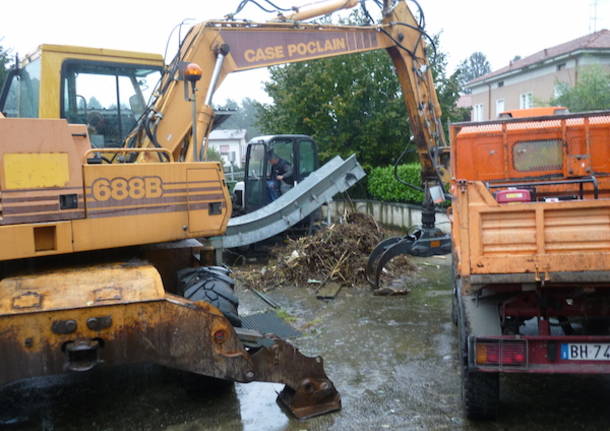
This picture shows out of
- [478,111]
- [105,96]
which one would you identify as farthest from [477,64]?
[105,96]

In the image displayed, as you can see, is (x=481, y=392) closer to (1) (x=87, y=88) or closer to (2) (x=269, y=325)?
(2) (x=269, y=325)

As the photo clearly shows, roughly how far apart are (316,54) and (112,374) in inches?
199

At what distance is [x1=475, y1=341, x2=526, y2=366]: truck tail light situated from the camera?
12.6 ft

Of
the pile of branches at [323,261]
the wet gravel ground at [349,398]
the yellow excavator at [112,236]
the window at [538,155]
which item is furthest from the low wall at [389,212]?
the yellow excavator at [112,236]

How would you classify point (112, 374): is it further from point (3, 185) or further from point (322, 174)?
point (322, 174)

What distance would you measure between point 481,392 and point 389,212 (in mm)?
11139

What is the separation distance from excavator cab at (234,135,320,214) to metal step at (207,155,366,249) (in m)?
0.64

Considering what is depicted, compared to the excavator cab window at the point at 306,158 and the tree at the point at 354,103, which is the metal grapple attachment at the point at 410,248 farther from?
the tree at the point at 354,103

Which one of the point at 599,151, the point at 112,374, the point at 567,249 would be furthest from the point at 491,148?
the point at 112,374

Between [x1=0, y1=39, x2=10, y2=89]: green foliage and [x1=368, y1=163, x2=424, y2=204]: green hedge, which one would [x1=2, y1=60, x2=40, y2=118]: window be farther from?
[x1=368, y1=163, x2=424, y2=204]: green hedge

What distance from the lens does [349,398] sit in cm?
486

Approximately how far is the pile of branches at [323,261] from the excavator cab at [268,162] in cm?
220

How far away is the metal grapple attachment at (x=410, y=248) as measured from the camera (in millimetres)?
7809

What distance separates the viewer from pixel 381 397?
16.0 ft
